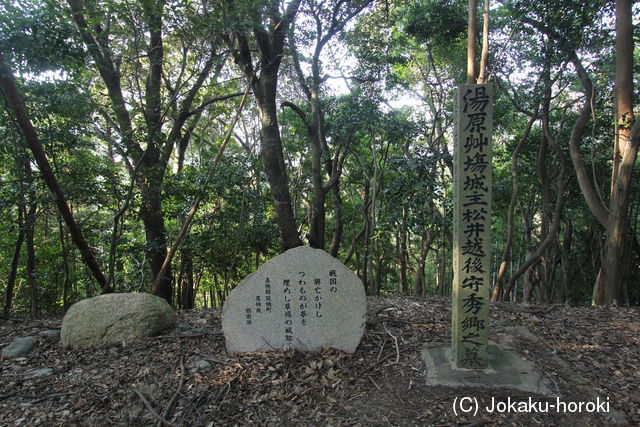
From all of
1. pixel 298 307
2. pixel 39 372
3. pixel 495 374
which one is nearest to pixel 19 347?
pixel 39 372

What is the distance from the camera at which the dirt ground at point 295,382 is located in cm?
341

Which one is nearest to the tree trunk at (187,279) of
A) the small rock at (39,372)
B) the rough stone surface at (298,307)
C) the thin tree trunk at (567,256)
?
the small rock at (39,372)

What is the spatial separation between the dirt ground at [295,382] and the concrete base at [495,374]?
8 cm

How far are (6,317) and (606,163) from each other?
13.8 metres

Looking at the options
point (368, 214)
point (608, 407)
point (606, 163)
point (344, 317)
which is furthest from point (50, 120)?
point (606, 163)

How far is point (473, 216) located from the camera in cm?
373

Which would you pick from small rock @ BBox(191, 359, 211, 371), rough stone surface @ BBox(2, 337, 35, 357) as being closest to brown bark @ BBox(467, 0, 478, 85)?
small rock @ BBox(191, 359, 211, 371)

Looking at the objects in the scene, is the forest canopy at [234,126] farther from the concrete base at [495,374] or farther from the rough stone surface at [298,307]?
the concrete base at [495,374]

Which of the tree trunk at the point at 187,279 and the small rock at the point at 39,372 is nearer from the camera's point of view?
the small rock at the point at 39,372

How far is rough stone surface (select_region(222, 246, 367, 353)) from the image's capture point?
4.30 meters

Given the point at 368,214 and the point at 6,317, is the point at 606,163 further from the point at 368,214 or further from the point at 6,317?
the point at 6,317

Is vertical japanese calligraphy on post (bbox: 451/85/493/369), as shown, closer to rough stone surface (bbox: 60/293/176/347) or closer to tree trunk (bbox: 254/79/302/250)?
tree trunk (bbox: 254/79/302/250)

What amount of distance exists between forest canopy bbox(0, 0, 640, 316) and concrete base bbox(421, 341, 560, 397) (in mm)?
3429

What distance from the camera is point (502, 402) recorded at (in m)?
3.38
